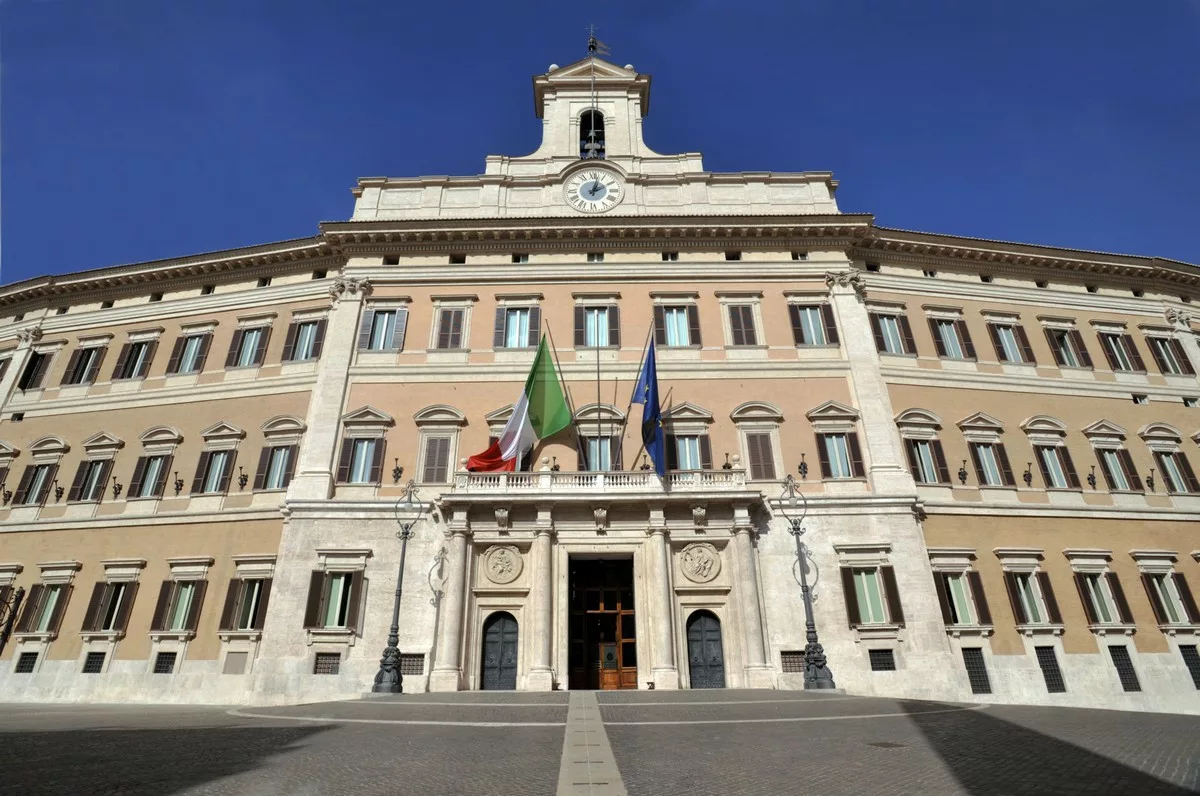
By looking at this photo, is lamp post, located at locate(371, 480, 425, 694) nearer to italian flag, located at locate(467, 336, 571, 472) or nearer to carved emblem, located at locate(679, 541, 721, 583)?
italian flag, located at locate(467, 336, 571, 472)

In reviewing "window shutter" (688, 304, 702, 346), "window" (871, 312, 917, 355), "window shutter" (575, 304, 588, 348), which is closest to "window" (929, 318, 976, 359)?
"window" (871, 312, 917, 355)

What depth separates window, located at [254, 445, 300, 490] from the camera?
71.4 feet

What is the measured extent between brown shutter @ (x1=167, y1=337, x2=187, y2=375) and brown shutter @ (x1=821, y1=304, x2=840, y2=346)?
2571 cm

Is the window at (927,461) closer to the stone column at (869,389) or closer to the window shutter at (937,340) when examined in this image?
the stone column at (869,389)

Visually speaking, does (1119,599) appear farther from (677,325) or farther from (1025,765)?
(1025,765)

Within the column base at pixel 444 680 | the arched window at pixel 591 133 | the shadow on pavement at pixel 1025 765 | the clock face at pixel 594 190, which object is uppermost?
the arched window at pixel 591 133

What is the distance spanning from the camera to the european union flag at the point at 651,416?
2002cm

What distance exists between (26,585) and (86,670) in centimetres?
458

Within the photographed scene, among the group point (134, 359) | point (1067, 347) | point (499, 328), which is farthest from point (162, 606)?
point (1067, 347)

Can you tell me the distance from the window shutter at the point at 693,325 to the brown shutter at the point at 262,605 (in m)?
16.7

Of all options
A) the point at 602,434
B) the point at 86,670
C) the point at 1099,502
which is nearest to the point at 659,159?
the point at 602,434

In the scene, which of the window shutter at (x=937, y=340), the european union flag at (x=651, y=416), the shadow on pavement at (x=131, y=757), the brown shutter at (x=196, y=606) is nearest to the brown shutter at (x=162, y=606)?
the brown shutter at (x=196, y=606)

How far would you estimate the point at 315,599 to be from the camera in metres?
19.3

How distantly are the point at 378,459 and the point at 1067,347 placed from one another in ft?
89.0
